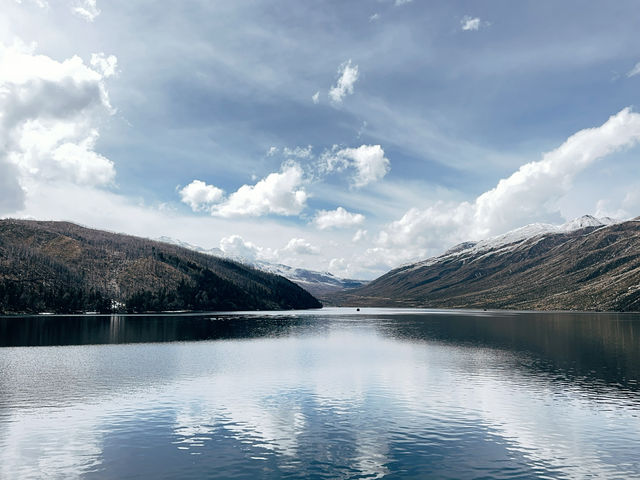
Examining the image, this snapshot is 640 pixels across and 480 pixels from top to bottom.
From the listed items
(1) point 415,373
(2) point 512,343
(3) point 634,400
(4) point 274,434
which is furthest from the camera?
(2) point 512,343

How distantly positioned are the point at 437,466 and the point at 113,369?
67987 mm

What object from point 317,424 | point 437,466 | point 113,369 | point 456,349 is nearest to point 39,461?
point 317,424

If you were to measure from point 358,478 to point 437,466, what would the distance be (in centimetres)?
740

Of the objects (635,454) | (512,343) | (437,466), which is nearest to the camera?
(437,466)

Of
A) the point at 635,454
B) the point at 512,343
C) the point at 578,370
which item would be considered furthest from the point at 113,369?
the point at 512,343

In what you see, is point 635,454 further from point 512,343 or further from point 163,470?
point 512,343

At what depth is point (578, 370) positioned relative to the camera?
282 ft

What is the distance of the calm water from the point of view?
37.4 meters

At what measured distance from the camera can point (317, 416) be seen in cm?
5306

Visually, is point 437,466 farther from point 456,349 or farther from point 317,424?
point 456,349

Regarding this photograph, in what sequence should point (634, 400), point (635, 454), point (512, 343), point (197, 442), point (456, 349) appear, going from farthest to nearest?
point (512, 343), point (456, 349), point (634, 400), point (197, 442), point (635, 454)

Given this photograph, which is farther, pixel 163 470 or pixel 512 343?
pixel 512 343

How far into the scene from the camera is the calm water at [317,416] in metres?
37.4

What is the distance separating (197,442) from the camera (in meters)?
43.2
